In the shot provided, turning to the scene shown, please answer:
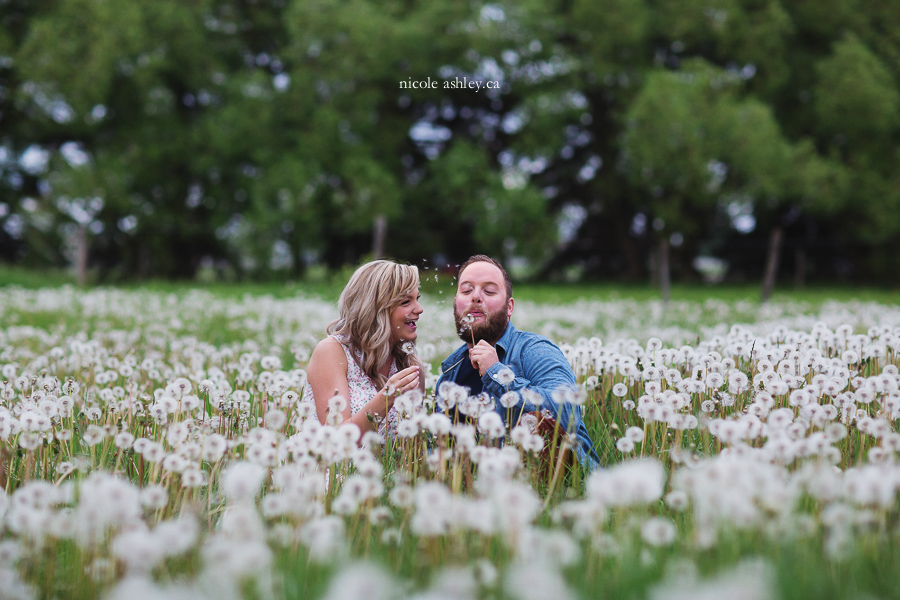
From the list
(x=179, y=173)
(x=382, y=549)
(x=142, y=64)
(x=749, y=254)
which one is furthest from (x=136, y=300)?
(x=749, y=254)

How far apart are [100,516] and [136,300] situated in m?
11.7

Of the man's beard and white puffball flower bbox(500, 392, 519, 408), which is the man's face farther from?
white puffball flower bbox(500, 392, 519, 408)

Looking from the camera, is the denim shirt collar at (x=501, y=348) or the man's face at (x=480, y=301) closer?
the man's face at (x=480, y=301)

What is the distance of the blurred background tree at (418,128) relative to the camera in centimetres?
2303

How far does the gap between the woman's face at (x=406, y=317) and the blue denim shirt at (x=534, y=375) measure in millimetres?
302

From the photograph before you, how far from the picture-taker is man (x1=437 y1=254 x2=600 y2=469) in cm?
361

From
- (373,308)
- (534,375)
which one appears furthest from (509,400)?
(373,308)

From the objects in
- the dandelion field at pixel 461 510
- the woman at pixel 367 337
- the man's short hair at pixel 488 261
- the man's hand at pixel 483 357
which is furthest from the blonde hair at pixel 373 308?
the man's hand at pixel 483 357

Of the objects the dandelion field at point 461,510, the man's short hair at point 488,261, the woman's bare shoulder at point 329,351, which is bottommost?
the dandelion field at point 461,510

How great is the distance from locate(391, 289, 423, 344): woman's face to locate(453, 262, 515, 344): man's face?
0.25 meters

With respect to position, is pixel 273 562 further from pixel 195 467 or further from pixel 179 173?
pixel 179 173

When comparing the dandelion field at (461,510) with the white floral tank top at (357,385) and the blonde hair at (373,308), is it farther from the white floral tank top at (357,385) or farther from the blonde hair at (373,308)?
the blonde hair at (373,308)

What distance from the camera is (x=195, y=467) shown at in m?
2.63

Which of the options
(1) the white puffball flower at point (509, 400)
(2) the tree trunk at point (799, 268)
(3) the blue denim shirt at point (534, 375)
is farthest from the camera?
(2) the tree trunk at point (799, 268)
